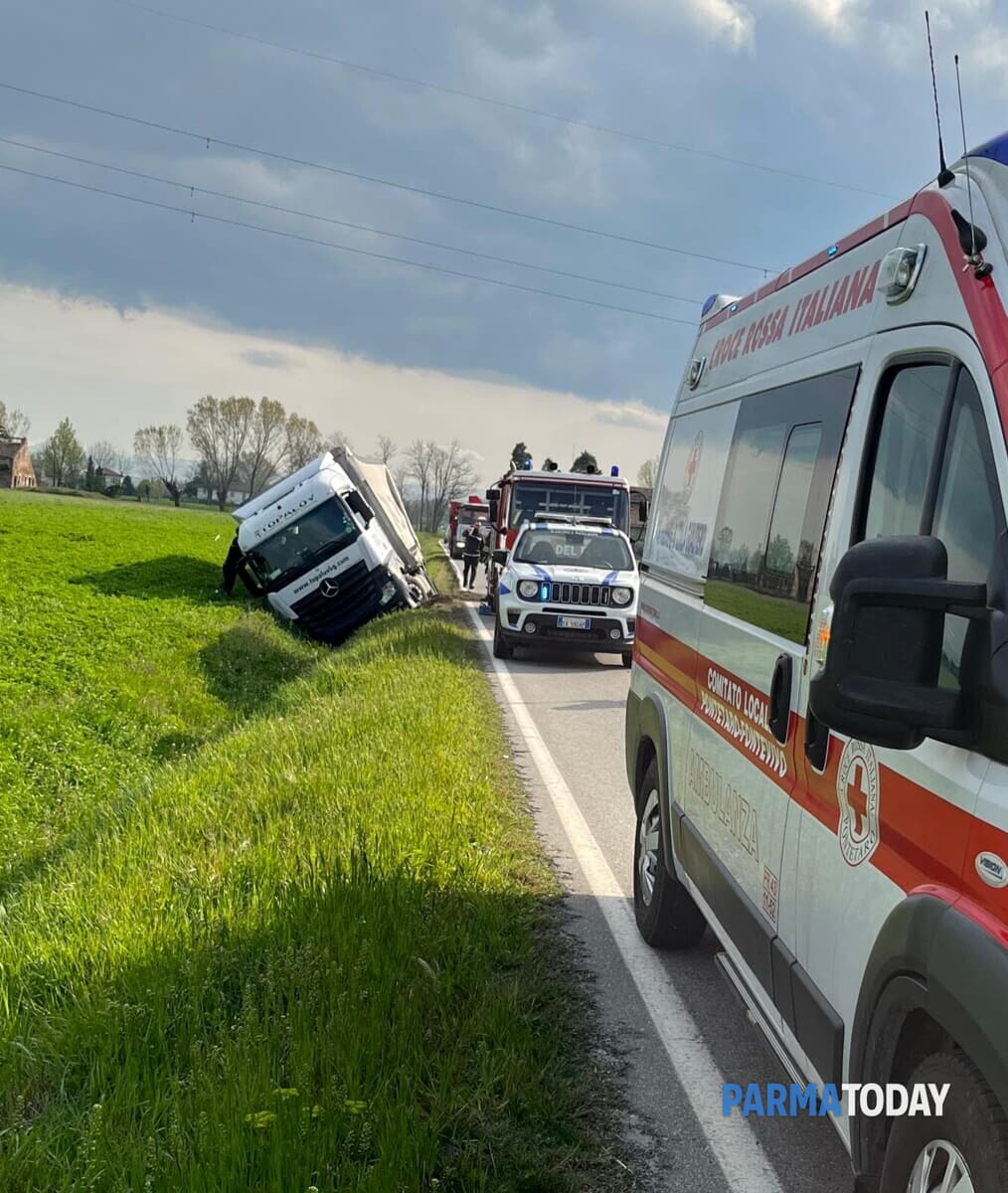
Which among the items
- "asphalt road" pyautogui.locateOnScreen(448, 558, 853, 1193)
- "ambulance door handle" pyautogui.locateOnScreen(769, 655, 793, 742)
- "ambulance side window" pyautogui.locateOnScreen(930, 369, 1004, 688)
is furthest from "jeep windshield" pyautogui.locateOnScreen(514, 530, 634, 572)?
"ambulance side window" pyautogui.locateOnScreen(930, 369, 1004, 688)

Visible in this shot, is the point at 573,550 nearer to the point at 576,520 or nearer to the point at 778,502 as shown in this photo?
the point at 576,520

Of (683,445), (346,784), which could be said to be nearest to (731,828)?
(683,445)

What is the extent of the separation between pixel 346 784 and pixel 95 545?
26.5 m

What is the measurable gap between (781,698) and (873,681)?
102cm

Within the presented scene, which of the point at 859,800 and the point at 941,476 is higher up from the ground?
the point at 941,476

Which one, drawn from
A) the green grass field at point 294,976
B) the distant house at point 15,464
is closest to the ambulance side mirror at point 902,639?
the green grass field at point 294,976

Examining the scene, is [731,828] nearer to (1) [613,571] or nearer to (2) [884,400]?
(2) [884,400]

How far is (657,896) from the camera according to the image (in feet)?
15.5

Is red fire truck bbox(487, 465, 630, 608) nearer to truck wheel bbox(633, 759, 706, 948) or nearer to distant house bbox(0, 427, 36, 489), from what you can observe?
truck wheel bbox(633, 759, 706, 948)

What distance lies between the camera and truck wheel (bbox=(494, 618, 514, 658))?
14.6m

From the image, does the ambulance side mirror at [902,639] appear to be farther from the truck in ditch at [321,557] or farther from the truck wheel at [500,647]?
the truck in ditch at [321,557]

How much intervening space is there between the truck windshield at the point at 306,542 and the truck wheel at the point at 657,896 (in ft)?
46.6

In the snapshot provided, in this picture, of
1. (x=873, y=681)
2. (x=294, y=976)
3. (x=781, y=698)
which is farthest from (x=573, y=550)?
(x=873, y=681)

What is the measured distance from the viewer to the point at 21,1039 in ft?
11.6
